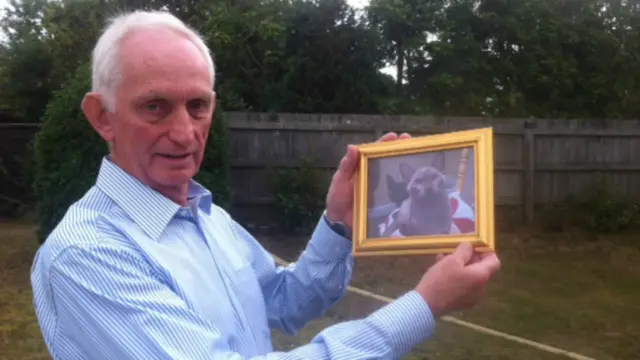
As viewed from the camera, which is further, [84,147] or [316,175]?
[316,175]

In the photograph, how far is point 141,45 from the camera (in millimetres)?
1834

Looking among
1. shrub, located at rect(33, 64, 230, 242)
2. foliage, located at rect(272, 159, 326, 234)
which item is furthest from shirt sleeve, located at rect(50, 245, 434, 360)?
foliage, located at rect(272, 159, 326, 234)

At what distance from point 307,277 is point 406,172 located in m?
0.53

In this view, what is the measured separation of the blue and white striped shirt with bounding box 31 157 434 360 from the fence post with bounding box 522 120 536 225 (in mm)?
10007

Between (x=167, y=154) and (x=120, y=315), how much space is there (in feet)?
1.40

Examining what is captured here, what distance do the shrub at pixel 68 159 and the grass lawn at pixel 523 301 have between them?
36.4 inches

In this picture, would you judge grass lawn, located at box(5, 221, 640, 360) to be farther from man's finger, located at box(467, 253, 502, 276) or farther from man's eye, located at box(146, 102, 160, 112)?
man's eye, located at box(146, 102, 160, 112)

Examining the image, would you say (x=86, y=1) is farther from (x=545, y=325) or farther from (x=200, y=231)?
(x=200, y=231)

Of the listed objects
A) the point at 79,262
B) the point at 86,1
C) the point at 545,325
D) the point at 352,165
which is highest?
the point at 86,1

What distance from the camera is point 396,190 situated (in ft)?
6.77

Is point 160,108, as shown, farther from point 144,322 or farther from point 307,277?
point 307,277

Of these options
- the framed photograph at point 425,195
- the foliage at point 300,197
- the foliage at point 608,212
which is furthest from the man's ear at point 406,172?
the foliage at point 608,212

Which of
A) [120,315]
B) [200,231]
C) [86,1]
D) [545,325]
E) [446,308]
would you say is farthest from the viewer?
[86,1]

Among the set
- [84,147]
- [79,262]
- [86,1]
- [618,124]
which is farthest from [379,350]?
[86,1]
